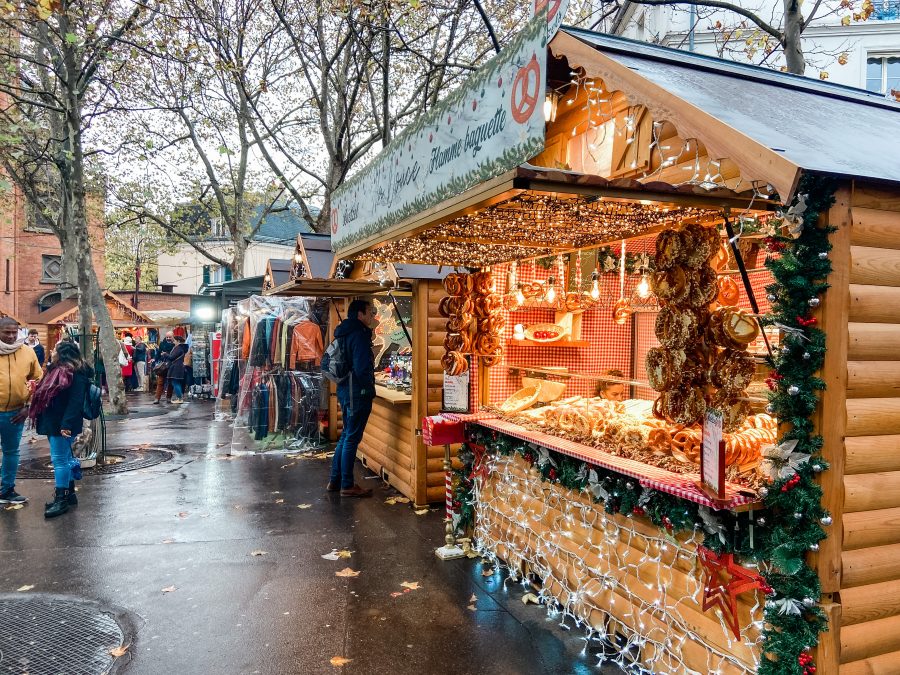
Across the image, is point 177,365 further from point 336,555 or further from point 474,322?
point 474,322

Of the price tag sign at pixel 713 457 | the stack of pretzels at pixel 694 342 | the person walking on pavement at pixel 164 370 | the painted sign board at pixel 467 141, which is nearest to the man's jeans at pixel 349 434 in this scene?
the painted sign board at pixel 467 141

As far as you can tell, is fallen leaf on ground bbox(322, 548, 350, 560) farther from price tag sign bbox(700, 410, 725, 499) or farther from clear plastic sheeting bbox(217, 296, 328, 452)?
clear plastic sheeting bbox(217, 296, 328, 452)

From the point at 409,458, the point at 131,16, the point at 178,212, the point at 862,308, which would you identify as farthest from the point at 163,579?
the point at 178,212

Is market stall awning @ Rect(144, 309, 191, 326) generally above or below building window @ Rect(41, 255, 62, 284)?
below

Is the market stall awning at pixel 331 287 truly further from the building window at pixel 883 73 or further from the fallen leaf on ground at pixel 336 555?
the building window at pixel 883 73

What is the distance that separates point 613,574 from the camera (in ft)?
13.3

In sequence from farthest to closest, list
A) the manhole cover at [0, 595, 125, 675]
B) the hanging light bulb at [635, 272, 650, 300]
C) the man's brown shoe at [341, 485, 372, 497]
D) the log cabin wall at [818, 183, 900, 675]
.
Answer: the man's brown shoe at [341, 485, 372, 497] → the hanging light bulb at [635, 272, 650, 300] → the manhole cover at [0, 595, 125, 675] → the log cabin wall at [818, 183, 900, 675]

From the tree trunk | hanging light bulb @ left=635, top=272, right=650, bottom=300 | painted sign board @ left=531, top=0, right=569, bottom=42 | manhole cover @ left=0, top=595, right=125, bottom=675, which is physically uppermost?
the tree trunk

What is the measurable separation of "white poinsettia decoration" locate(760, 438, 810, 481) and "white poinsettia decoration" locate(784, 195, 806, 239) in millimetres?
977

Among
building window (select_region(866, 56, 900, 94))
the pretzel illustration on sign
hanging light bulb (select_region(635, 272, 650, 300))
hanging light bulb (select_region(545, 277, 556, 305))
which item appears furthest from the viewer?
building window (select_region(866, 56, 900, 94))

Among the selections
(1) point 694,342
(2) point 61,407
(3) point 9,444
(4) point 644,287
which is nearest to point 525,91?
(1) point 694,342

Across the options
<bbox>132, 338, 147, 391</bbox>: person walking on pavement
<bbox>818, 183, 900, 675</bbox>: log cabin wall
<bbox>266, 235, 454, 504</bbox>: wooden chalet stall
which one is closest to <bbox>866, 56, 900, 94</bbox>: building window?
<bbox>266, 235, 454, 504</bbox>: wooden chalet stall

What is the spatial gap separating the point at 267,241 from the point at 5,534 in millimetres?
Result: 35419

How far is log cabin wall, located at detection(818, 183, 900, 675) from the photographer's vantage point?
8.68ft
